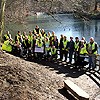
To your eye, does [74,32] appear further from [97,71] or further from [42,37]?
[97,71]

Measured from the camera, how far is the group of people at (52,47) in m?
15.2

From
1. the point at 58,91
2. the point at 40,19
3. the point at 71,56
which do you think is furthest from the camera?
the point at 40,19

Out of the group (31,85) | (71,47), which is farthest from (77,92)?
(71,47)

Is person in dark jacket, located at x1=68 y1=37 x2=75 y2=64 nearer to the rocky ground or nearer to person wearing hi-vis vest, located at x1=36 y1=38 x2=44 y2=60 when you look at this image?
person wearing hi-vis vest, located at x1=36 y1=38 x2=44 y2=60

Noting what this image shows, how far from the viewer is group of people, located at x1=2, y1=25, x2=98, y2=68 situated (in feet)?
50.0

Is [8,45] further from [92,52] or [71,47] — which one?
[92,52]

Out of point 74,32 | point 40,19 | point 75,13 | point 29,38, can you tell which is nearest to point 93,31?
point 74,32

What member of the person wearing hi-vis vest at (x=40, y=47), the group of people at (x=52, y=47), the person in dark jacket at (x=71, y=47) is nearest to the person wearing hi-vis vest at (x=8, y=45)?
the group of people at (x=52, y=47)

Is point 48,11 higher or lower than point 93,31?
higher

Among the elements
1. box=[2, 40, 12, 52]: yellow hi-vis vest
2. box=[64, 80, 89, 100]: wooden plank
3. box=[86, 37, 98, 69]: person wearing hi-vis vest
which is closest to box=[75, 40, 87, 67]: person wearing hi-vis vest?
box=[86, 37, 98, 69]: person wearing hi-vis vest

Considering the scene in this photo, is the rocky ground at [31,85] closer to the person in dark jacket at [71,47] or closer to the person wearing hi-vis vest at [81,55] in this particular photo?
the person wearing hi-vis vest at [81,55]

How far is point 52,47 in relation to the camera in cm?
1695

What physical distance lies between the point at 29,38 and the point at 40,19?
3477cm

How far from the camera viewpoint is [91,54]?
15.1m
